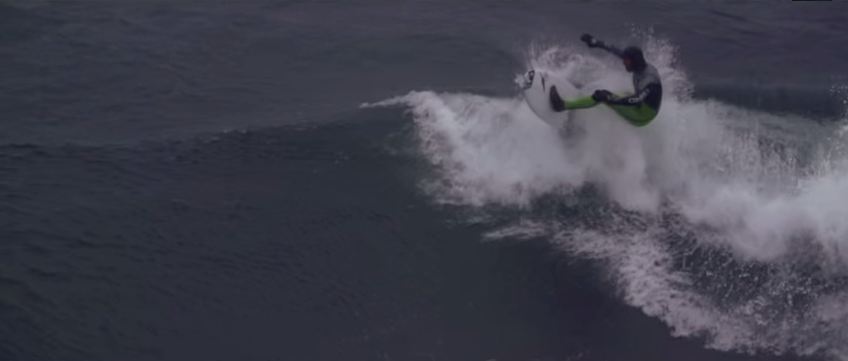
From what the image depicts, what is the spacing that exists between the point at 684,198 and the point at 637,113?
6.12 ft

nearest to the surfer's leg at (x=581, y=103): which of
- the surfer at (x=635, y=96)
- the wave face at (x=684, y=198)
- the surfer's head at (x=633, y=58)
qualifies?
the surfer at (x=635, y=96)

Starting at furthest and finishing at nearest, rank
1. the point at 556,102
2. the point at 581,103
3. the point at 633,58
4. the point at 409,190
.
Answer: the point at 409,190 < the point at 556,102 < the point at 581,103 < the point at 633,58

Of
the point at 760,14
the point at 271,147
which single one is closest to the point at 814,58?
the point at 760,14

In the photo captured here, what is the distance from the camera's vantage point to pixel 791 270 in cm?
1431

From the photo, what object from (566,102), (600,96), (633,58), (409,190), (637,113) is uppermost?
(633,58)

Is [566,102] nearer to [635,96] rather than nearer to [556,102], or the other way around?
[556,102]

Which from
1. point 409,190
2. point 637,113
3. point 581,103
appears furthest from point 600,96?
point 409,190

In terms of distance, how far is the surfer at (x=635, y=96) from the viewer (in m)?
14.7

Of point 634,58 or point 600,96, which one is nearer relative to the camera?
point 600,96

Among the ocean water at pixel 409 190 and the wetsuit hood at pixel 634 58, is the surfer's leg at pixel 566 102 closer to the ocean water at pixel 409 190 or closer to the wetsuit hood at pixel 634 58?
the wetsuit hood at pixel 634 58

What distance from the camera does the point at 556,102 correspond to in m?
15.2

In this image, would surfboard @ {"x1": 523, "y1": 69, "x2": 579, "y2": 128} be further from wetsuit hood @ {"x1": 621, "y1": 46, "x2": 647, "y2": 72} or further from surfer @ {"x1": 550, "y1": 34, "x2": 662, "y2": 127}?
wetsuit hood @ {"x1": 621, "y1": 46, "x2": 647, "y2": 72}

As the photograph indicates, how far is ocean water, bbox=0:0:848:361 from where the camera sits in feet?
42.4

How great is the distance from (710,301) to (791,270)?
5.91ft
